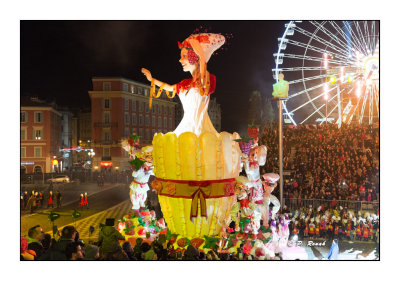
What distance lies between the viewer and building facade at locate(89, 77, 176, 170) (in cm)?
1881

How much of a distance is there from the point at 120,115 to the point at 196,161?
47.5ft

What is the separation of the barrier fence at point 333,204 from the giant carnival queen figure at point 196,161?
5.06 metres

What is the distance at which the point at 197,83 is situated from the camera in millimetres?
6133

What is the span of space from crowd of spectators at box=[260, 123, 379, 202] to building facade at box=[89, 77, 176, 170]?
22.1 feet

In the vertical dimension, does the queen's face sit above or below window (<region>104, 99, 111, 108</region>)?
below

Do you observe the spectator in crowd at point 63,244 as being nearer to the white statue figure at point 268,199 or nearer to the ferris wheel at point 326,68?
the white statue figure at point 268,199

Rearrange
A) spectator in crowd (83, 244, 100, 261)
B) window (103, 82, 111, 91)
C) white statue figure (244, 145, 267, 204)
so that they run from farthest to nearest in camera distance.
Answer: window (103, 82, 111, 91), white statue figure (244, 145, 267, 204), spectator in crowd (83, 244, 100, 261)

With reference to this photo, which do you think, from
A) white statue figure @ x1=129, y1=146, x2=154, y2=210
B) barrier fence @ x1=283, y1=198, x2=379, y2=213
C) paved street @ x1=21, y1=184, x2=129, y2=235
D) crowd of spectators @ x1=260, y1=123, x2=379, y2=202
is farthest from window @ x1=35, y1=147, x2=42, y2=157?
barrier fence @ x1=283, y1=198, x2=379, y2=213

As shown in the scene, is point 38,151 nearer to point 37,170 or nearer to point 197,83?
point 37,170

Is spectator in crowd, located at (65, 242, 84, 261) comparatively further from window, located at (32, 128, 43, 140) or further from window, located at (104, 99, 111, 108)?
window, located at (104, 99, 111, 108)

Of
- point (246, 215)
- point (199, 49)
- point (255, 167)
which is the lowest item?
point (246, 215)

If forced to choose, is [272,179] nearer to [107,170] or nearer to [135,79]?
[135,79]

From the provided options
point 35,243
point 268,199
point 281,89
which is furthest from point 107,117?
point 268,199

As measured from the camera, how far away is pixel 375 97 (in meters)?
14.6
